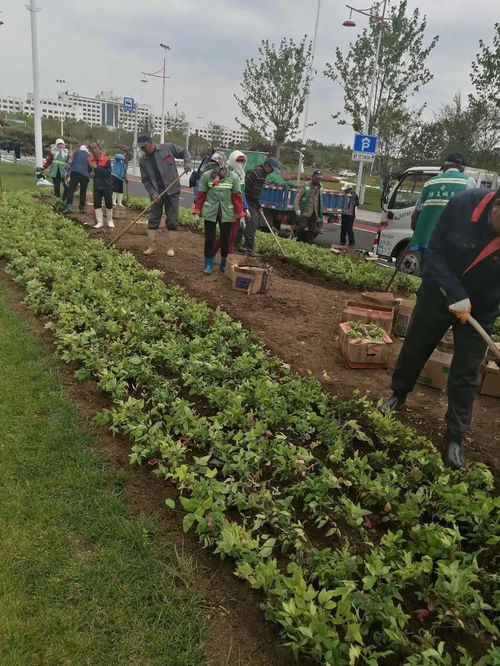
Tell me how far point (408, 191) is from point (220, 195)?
4624mm

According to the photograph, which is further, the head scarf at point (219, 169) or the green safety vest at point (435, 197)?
the head scarf at point (219, 169)

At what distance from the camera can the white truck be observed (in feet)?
32.2

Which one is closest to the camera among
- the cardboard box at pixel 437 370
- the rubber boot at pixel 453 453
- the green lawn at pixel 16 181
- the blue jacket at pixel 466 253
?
the blue jacket at pixel 466 253

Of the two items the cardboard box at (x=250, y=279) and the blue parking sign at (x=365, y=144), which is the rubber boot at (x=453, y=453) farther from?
the blue parking sign at (x=365, y=144)

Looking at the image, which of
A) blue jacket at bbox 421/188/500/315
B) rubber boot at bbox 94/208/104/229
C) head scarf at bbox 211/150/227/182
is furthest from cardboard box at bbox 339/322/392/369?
rubber boot at bbox 94/208/104/229

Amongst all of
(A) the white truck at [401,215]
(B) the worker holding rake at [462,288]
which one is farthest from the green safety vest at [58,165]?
(B) the worker holding rake at [462,288]

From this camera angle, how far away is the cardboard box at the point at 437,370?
4.71m

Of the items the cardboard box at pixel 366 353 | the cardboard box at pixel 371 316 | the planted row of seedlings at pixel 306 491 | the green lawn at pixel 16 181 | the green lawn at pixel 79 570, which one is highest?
the green lawn at pixel 16 181

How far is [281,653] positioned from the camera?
86.3 inches

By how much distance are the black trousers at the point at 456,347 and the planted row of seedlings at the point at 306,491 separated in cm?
30

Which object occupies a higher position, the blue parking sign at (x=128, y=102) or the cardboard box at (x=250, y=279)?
the blue parking sign at (x=128, y=102)

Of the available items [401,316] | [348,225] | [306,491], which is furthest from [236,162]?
[306,491]

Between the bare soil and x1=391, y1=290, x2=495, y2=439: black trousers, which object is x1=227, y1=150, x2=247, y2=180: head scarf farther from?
x1=391, y1=290, x2=495, y2=439: black trousers

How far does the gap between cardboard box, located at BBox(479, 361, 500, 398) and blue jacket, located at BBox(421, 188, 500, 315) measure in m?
1.39
